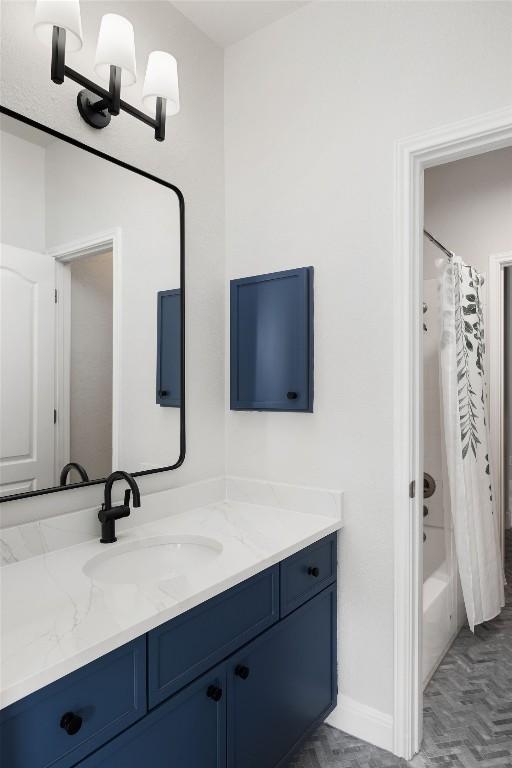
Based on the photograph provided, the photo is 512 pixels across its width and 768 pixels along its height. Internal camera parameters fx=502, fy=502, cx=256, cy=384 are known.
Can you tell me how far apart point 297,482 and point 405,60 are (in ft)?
5.01

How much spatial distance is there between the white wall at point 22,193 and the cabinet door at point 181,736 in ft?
4.02

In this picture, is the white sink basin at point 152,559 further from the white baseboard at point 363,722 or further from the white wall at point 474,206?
the white wall at point 474,206

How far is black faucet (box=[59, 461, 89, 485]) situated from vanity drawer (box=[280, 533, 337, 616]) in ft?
2.16

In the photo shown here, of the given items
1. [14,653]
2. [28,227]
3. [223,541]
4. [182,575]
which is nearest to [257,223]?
[28,227]

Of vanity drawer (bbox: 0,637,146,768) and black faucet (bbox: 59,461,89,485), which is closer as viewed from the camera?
vanity drawer (bbox: 0,637,146,768)

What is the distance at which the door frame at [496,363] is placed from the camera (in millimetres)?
2984

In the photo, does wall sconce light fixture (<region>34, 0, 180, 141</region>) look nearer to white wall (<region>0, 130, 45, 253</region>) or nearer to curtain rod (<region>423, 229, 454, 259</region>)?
white wall (<region>0, 130, 45, 253</region>)

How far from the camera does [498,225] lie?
294cm

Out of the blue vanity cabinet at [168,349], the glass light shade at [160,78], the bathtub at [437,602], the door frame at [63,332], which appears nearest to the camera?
the door frame at [63,332]

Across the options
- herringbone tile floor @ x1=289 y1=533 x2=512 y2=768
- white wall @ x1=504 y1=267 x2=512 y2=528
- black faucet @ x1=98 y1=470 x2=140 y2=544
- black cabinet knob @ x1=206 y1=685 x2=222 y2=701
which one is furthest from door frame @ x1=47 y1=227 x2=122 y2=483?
white wall @ x1=504 y1=267 x2=512 y2=528

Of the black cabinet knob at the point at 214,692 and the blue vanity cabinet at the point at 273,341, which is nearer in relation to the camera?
the black cabinet knob at the point at 214,692

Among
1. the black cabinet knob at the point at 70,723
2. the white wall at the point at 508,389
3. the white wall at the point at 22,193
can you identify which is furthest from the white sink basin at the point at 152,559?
the white wall at the point at 508,389

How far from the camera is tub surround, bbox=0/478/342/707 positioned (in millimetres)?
927

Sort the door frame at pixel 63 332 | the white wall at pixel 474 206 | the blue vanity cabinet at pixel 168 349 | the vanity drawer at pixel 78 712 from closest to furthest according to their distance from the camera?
the vanity drawer at pixel 78 712, the door frame at pixel 63 332, the blue vanity cabinet at pixel 168 349, the white wall at pixel 474 206
